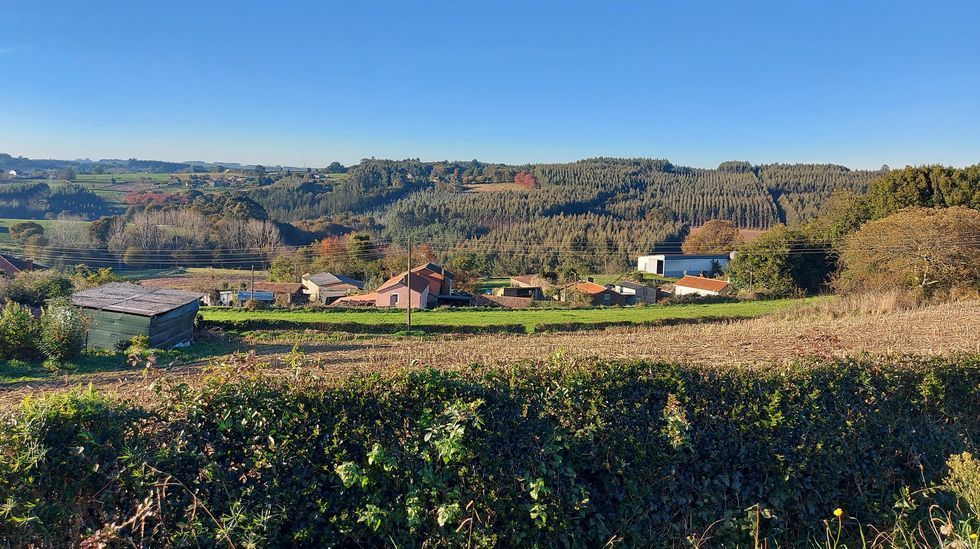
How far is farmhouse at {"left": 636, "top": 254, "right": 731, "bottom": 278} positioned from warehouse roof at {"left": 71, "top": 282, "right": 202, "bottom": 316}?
2245 inches

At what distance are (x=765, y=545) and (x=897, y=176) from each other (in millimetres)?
39580

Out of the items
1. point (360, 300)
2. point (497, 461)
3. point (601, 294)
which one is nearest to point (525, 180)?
point (601, 294)

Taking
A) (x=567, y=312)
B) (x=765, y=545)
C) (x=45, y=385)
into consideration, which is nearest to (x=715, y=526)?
(x=765, y=545)

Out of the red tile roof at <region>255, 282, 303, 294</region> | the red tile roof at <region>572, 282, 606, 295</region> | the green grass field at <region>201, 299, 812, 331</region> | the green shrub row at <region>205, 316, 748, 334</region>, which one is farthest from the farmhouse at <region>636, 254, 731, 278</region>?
the red tile roof at <region>255, 282, 303, 294</region>

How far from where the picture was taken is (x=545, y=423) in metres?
4.36

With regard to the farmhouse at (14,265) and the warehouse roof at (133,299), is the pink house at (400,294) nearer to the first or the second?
the warehouse roof at (133,299)

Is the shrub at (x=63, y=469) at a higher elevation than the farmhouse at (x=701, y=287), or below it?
higher

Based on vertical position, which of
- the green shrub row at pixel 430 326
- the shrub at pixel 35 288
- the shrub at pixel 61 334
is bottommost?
the green shrub row at pixel 430 326

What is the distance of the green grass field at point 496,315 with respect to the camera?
2797cm

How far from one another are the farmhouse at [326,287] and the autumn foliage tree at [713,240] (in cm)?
4369

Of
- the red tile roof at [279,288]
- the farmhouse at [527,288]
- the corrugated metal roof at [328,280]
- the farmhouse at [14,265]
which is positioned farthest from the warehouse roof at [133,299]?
the farmhouse at [14,265]

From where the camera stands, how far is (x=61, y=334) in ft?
46.5

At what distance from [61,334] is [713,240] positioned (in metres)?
71.7

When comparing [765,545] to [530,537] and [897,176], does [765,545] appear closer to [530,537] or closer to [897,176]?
[530,537]
